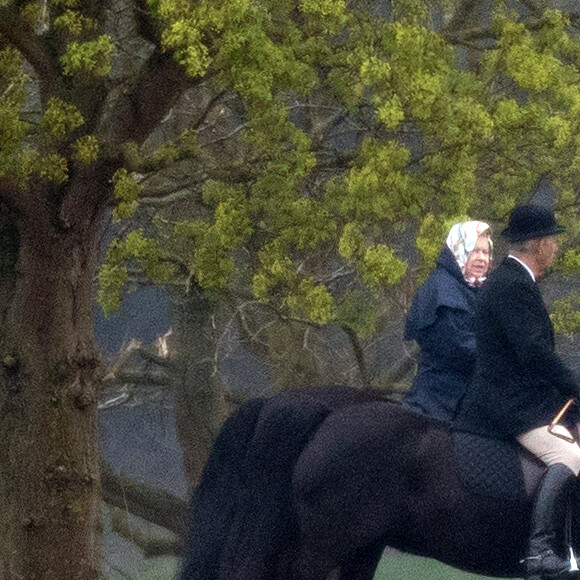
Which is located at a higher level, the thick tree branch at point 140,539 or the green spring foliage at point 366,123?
the green spring foliage at point 366,123

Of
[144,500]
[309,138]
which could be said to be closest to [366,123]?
[309,138]

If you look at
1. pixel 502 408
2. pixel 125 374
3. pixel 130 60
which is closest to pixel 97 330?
pixel 125 374

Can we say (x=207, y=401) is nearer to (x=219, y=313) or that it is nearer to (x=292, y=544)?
(x=219, y=313)

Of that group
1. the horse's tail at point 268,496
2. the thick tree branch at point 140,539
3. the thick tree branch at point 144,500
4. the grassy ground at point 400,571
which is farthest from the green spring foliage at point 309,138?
the grassy ground at point 400,571

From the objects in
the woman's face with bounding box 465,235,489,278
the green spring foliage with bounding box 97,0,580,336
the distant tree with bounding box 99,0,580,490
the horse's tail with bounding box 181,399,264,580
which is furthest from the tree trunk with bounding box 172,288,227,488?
the woman's face with bounding box 465,235,489,278

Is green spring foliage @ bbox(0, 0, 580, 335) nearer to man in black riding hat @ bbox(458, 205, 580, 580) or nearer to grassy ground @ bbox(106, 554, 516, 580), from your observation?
man in black riding hat @ bbox(458, 205, 580, 580)

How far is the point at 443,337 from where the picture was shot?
624 cm

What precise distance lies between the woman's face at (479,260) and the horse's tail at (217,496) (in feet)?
4.53

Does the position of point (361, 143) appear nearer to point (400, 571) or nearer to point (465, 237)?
point (465, 237)

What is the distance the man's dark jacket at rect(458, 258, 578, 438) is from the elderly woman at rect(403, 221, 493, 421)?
0.22 metres

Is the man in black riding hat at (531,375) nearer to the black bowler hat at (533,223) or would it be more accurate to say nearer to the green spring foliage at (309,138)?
the black bowler hat at (533,223)

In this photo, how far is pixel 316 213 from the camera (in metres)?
8.85

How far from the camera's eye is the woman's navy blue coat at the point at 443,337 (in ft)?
20.3

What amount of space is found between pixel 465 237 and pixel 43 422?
3.81 meters
